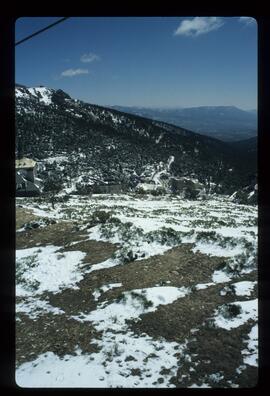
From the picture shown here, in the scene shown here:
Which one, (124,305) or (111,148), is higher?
(111,148)

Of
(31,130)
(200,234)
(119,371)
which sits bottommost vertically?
(119,371)

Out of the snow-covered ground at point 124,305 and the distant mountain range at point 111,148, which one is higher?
the distant mountain range at point 111,148

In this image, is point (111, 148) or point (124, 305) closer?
point (124, 305)

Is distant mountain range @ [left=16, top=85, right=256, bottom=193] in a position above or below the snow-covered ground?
above

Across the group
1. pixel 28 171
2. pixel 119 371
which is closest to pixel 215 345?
pixel 119 371

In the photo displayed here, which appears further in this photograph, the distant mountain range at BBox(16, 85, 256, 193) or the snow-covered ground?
the distant mountain range at BBox(16, 85, 256, 193)

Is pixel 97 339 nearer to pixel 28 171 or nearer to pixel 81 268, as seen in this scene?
pixel 81 268

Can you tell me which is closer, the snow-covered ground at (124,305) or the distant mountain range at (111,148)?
the snow-covered ground at (124,305)
